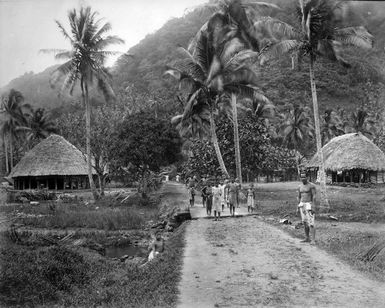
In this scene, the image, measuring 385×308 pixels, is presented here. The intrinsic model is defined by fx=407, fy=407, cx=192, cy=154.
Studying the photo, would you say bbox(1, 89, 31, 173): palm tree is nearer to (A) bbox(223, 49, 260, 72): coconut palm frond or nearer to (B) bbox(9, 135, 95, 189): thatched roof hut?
(B) bbox(9, 135, 95, 189): thatched roof hut

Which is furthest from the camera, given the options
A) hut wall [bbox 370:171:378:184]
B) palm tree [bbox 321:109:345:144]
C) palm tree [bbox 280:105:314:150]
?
palm tree [bbox 321:109:345:144]

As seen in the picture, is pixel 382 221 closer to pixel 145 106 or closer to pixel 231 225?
pixel 231 225

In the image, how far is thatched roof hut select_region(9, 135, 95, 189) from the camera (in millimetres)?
30469

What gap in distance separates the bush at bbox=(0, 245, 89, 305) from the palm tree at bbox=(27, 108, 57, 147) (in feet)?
111

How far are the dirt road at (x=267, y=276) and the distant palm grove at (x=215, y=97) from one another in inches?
148

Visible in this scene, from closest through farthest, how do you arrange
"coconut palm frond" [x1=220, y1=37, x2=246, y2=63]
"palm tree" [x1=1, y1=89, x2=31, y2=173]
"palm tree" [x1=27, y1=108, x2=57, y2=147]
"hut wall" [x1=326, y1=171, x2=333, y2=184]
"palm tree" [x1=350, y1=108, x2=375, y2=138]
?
"coconut palm frond" [x1=220, y1=37, x2=246, y2=63], "hut wall" [x1=326, y1=171, x2=333, y2=184], "palm tree" [x1=1, y1=89, x2=31, y2=173], "palm tree" [x1=350, y1=108, x2=375, y2=138], "palm tree" [x1=27, y1=108, x2=57, y2=147]

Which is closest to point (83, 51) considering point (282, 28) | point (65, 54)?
point (65, 54)

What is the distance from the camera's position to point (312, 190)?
30.7 feet

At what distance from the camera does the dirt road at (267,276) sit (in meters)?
5.48

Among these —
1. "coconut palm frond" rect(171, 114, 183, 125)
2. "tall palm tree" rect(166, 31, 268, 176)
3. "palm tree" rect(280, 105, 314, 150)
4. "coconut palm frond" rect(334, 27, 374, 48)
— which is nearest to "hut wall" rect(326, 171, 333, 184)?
"palm tree" rect(280, 105, 314, 150)

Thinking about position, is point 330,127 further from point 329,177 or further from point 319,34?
point 319,34

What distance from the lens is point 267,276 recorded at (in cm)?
673

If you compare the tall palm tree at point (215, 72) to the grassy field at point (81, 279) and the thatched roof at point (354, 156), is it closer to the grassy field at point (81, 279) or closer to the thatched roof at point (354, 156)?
the grassy field at point (81, 279)

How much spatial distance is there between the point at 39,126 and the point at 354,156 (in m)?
30.4
